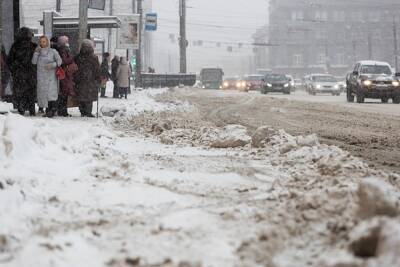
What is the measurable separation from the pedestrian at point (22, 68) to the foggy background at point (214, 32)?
118071mm

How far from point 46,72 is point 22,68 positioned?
21.3 inches

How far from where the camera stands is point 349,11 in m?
88.8

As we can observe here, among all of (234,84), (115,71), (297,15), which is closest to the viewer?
(115,71)

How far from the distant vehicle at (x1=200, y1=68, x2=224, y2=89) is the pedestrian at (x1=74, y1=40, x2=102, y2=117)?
4485 cm

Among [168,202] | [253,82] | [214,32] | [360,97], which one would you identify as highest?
[214,32]

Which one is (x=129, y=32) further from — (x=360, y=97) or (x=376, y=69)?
(x=376, y=69)

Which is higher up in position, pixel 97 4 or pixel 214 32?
pixel 214 32

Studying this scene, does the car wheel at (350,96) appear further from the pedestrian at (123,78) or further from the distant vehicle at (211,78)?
the distant vehicle at (211,78)

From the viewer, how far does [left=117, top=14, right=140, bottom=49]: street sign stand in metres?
22.9

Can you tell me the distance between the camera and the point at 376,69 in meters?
24.5

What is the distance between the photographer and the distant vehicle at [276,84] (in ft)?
119

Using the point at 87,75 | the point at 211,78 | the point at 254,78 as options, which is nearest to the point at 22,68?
the point at 87,75

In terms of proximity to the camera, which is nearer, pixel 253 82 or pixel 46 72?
pixel 46 72

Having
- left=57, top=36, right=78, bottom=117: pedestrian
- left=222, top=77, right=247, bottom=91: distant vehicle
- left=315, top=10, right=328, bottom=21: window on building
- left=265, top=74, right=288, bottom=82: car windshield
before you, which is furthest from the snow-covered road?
left=315, top=10, right=328, bottom=21: window on building
